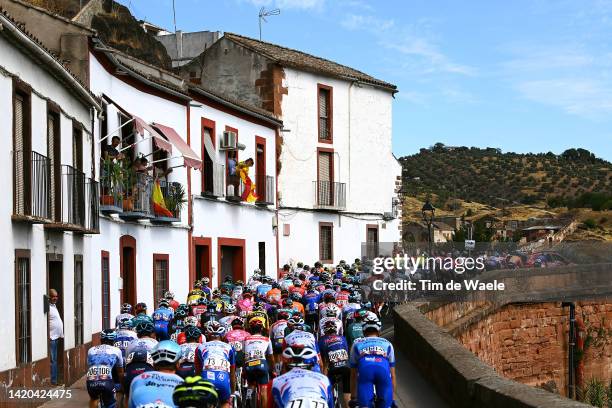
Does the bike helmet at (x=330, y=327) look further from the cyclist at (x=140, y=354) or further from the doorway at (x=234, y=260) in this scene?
the doorway at (x=234, y=260)

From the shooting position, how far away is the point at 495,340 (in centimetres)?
3462

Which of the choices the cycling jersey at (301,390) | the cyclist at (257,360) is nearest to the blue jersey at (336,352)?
the cyclist at (257,360)

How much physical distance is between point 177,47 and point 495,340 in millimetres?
19695

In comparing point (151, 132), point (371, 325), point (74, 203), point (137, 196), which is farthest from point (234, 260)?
point (371, 325)

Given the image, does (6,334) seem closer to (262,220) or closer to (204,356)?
(204,356)

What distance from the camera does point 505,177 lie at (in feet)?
385

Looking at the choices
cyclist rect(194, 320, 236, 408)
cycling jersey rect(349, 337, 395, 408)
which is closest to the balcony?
cyclist rect(194, 320, 236, 408)

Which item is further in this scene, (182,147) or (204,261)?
(204,261)

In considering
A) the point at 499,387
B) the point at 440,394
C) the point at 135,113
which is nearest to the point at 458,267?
the point at 135,113

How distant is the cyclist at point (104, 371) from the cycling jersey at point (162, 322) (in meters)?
4.35

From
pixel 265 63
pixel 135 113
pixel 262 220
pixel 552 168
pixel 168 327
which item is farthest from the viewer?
pixel 552 168

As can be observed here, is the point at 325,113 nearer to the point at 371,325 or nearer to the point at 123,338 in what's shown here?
the point at 123,338

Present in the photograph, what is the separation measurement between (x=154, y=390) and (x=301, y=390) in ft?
4.18

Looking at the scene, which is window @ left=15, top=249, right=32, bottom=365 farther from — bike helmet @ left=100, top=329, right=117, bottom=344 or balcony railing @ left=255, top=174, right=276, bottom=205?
balcony railing @ left=255, top=174, right=276, bottom=205
